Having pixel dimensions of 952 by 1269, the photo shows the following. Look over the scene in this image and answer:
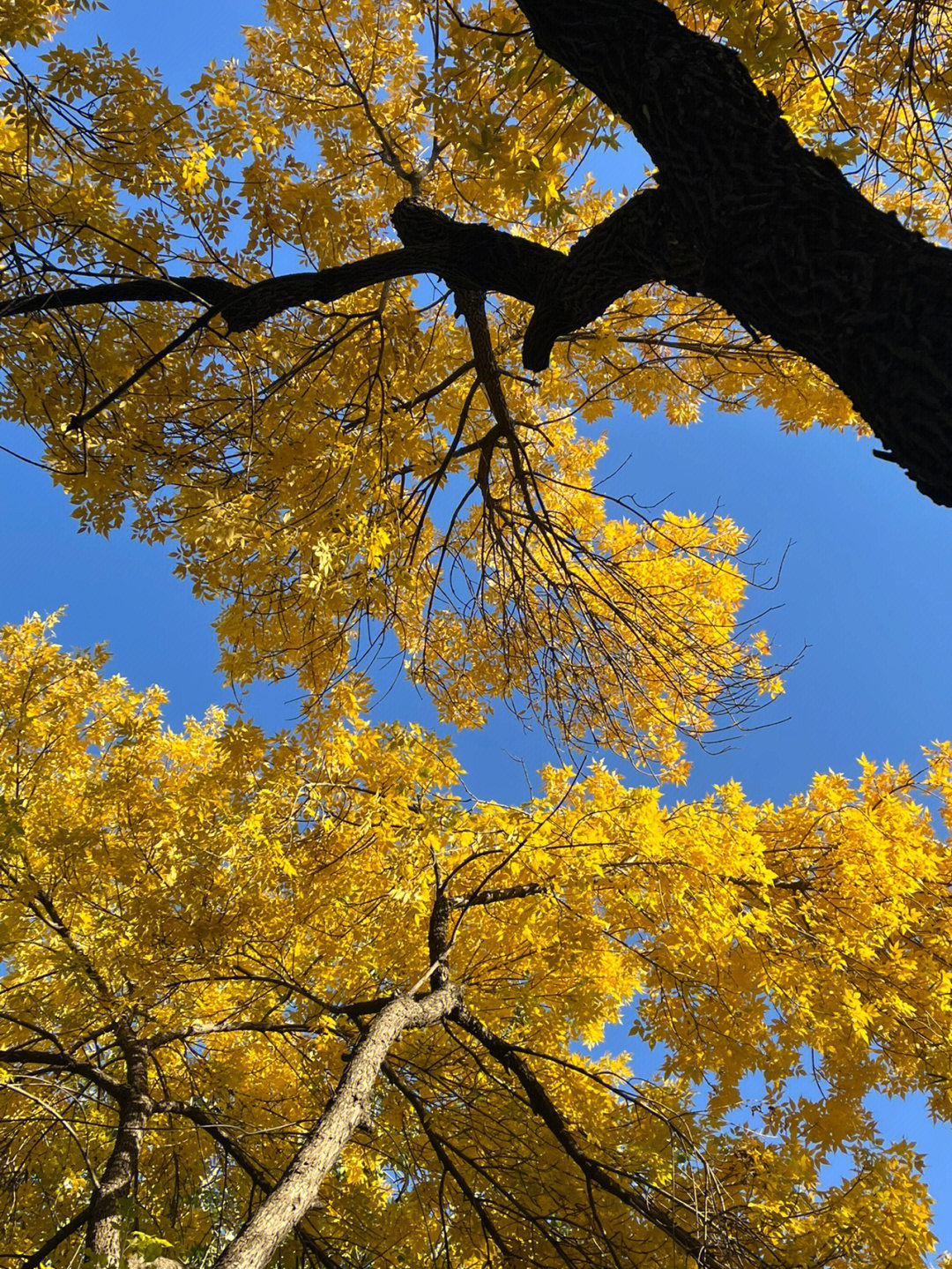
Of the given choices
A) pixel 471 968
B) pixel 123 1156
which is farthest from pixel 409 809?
pixel 123 1156

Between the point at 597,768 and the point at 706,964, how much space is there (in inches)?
57.1

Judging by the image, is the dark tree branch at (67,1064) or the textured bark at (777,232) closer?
the textured bark at (777,232)

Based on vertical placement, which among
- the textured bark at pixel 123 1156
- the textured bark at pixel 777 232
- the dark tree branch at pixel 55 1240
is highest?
the textured bark at pixel 777 232

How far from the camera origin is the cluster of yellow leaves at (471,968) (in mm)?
3848

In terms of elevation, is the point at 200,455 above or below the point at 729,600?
below

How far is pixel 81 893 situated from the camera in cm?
490

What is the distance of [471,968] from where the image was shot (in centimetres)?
467

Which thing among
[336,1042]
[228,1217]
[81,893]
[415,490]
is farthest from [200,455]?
[228,1217]

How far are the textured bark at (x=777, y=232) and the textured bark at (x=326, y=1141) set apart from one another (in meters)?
2.99

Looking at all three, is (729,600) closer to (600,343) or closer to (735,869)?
(735,869)

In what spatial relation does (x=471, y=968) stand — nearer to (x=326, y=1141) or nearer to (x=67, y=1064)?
(x=326, y=1141)

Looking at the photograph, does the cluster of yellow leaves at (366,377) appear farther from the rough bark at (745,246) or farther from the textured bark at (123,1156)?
the textured bark at (123,1156)

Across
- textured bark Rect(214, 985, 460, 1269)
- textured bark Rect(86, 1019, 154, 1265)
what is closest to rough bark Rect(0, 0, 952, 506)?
textured bark Rect(214, 985, 460, 1269)

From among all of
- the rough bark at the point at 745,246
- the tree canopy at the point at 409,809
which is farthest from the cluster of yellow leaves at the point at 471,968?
the rough bark at the point at 745,246
